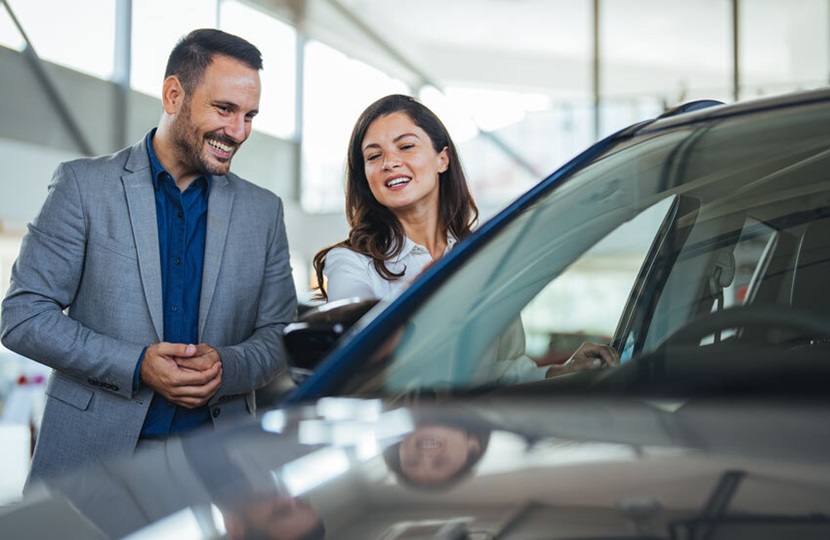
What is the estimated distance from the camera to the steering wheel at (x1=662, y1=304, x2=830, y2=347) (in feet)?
3.18

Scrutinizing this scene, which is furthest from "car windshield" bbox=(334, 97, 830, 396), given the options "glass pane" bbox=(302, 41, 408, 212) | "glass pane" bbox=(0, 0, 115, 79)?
"glass pane" bbox=(302, 41, 408, 212)

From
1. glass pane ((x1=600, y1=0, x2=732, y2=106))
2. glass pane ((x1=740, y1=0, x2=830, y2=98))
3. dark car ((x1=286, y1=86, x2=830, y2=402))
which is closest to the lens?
dark car ((x1=286, y1=86, x2=830, y2=402))

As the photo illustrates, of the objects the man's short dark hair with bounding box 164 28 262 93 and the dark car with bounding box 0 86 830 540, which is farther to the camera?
the man's short dark hair with bounding box 164 28 262 93

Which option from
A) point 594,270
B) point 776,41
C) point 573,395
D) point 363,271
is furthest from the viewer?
point 776,41

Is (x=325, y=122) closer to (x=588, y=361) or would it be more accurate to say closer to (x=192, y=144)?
(x=192, y=144)

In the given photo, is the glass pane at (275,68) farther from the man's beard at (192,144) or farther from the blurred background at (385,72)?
the man's beard at (192,144)

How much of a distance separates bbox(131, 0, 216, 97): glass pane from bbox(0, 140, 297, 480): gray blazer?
544 centimetres

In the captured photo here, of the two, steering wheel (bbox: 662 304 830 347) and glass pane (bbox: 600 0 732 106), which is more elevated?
glass pane (bbox: 600 0 732 106)

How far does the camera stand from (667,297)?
55.2 inches

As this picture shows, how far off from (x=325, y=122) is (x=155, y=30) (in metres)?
3.10

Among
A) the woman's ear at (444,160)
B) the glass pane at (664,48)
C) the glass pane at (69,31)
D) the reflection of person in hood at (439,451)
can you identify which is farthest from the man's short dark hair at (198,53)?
the glass pane at (664,48)

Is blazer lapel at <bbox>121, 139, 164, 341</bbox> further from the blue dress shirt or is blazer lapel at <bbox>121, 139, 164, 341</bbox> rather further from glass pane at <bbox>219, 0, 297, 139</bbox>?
glass pane at <bbox>219, 0, 297, 139</bbox>

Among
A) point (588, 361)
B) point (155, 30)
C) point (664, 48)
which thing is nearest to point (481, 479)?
point (588, 361)

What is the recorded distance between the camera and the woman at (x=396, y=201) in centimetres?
178
